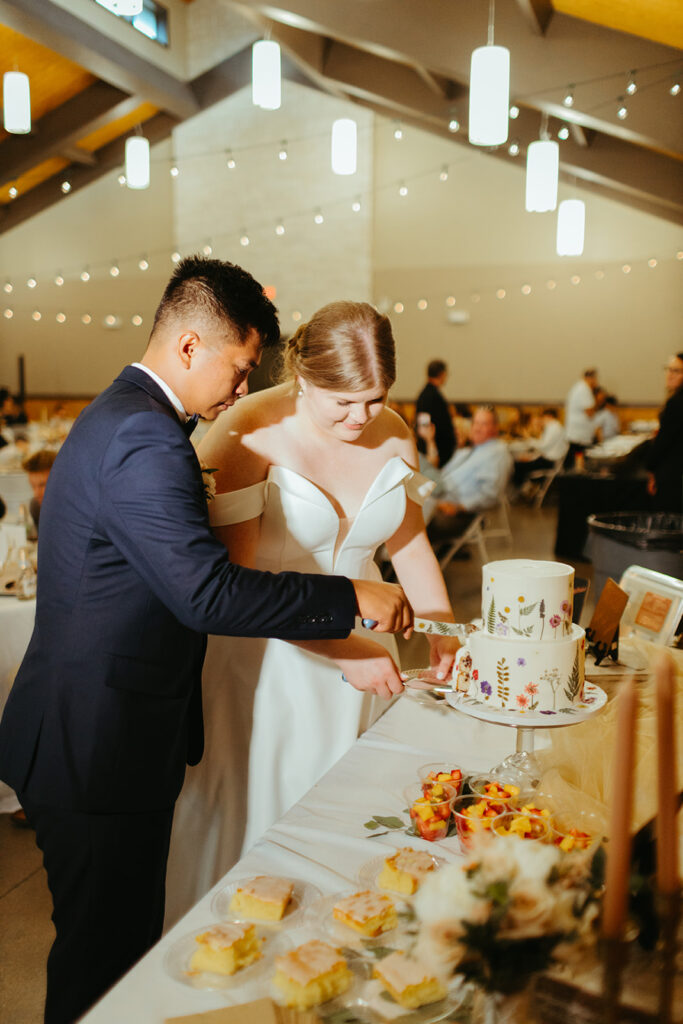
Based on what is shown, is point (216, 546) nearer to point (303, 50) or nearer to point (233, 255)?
point (303, 50)

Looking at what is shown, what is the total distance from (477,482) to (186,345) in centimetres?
453

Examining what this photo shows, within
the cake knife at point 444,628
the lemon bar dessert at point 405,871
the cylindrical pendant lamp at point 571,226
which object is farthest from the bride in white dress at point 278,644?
the cylindrical pendant lamp at point 571,226

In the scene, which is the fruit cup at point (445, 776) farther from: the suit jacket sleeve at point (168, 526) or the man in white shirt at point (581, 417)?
the man in white shirt at point (581, 417)

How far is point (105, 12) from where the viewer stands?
808 cm

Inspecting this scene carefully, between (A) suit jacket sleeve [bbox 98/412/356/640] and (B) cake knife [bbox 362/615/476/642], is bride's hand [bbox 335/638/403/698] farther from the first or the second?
(A) suit jacket sleeve [bbox 98/412/356/640]

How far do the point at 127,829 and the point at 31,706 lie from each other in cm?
27

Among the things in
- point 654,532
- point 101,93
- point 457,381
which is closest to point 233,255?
point 101,93

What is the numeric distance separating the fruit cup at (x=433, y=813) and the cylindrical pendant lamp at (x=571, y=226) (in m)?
7.00

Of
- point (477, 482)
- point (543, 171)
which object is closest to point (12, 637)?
point (477, 482)

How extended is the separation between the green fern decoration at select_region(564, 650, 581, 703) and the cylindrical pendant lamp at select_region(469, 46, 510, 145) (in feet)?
13.3

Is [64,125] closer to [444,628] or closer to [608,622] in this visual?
[608,622]

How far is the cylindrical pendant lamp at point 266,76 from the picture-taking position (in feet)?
20.3

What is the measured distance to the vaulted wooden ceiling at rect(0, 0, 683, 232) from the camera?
6086mm

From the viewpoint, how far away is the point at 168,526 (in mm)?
1259
